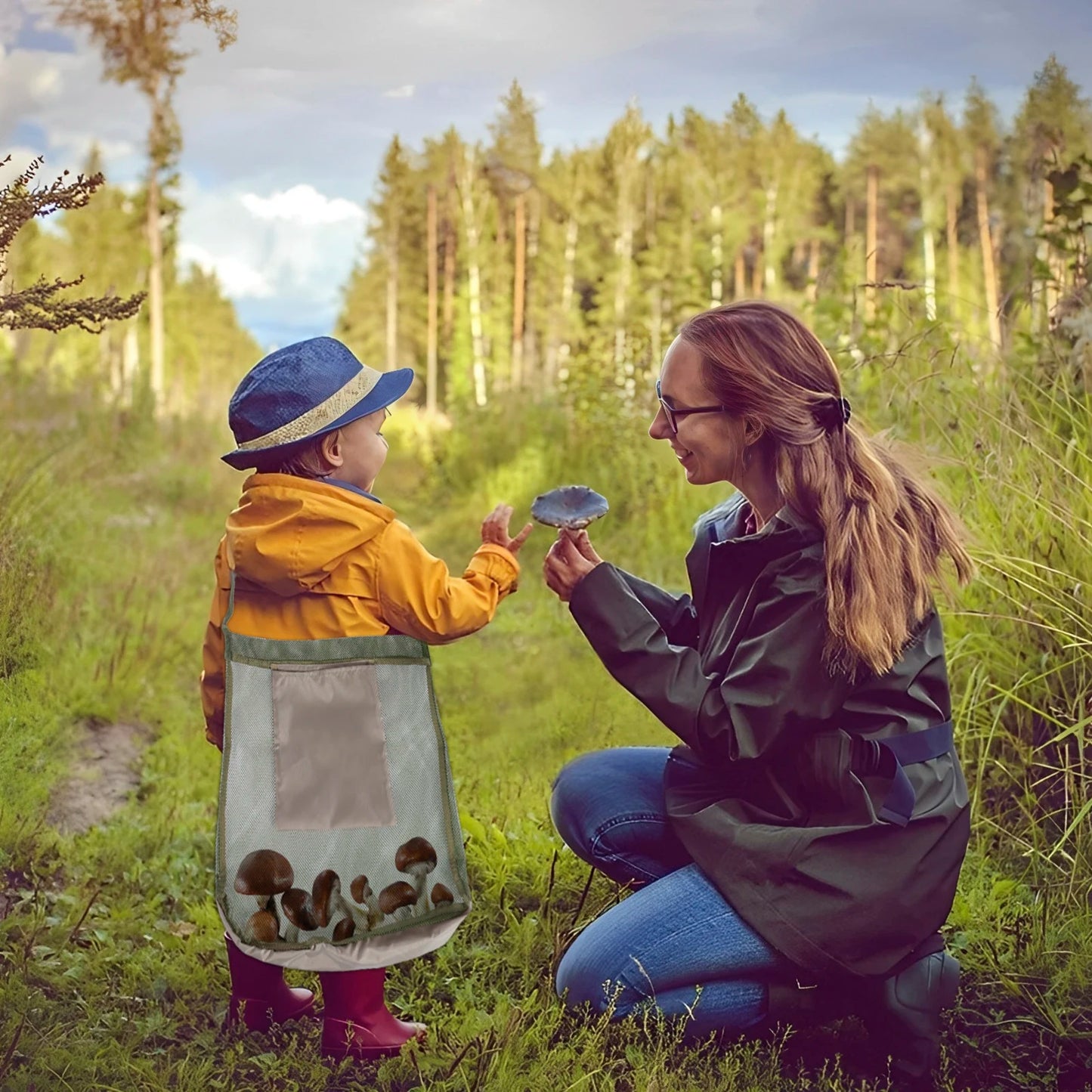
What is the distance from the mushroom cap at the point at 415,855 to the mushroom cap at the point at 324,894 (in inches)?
4.7

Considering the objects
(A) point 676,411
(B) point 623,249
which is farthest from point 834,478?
(B) point 623,249

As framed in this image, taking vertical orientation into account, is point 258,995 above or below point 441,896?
below

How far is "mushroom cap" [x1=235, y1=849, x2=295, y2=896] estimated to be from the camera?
6.84 ft

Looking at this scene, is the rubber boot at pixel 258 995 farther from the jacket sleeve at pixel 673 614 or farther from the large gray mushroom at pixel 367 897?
the jacket sleeve at pixel 673 614

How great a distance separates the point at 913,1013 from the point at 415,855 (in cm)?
101

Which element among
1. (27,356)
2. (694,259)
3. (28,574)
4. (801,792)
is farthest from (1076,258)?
(694,259)

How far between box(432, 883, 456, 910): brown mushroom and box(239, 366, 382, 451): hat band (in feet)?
2.99

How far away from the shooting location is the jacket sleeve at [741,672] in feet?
7.02

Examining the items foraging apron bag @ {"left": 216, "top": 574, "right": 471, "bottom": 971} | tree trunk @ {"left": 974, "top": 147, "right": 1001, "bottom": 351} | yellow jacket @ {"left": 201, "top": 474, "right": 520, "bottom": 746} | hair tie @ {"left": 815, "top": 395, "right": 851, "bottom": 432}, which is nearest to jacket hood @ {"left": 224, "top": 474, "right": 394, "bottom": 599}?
yellow jacket @ {"left": 201, "top": 474, "right": 520, "bottom": 746}

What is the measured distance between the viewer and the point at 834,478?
2.27 meters

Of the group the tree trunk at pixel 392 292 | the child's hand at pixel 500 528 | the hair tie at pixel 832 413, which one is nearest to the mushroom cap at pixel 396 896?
the child's hand at pixel 500 528

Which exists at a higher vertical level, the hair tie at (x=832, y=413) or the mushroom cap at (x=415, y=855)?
the hair tie at (x=832, y=413)

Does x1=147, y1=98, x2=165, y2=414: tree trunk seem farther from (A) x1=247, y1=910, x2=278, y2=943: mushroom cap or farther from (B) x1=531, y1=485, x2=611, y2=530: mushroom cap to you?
(A) x1=247, y1=910, x2=278, y2=943: mushroom cap

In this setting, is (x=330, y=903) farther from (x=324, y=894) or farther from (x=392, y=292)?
(x=392, y=292)
